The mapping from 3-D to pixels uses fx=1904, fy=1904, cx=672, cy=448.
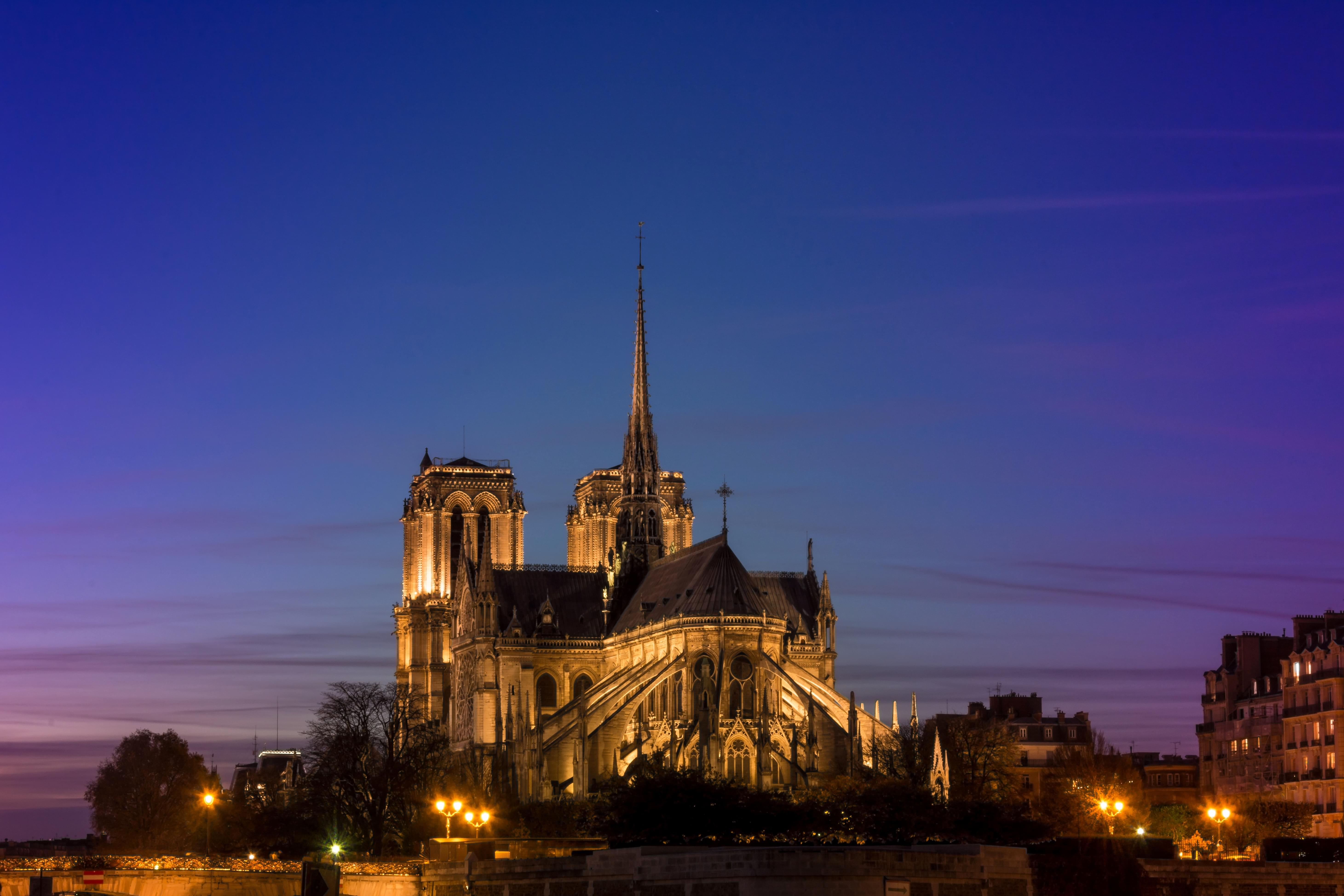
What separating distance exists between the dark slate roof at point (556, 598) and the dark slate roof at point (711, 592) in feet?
9.33

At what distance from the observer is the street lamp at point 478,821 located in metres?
79.4

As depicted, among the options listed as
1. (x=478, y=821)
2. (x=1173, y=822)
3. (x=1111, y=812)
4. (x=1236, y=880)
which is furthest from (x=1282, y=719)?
(x=478, y=821)

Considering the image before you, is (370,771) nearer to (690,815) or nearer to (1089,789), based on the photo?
(690,815)

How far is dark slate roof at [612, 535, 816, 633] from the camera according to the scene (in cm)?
10369

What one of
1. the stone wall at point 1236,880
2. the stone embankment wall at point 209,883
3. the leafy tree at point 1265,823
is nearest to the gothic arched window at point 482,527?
the leafy tree at point 1265,823

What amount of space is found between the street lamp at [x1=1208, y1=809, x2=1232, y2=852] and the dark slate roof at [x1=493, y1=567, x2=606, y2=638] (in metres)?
43.1

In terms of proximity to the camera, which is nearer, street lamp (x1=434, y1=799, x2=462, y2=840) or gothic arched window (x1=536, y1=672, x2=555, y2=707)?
street lamp (x1=434, y1=799, x2=462, y2=840)

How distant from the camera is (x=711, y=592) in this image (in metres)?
104

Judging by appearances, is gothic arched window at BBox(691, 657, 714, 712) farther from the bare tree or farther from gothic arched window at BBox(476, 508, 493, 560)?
gothic arched window at BBox(476, 508, 493, 560)

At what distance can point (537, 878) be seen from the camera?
57.1 metres

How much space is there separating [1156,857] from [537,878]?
22.7m

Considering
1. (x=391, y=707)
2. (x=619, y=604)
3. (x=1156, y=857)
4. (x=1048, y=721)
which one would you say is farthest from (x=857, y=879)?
(x=1048, y=721)

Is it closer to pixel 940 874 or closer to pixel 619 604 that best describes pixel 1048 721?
pixel 619 604

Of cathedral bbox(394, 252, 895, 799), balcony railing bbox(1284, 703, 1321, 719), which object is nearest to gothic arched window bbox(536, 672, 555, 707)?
cathedral bbox(394, 252, 895, 799)
